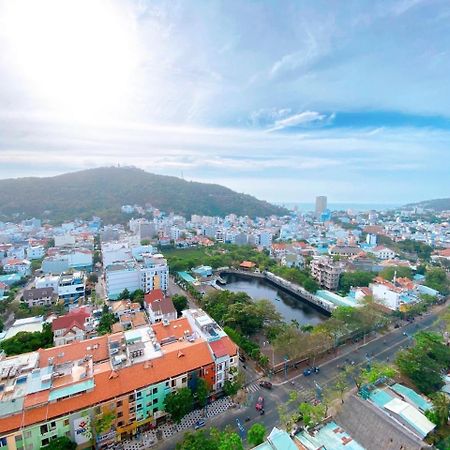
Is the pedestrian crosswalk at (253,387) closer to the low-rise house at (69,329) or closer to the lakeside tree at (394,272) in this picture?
the low-rise house at (69,329)

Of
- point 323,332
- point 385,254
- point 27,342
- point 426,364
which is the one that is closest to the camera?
point 426,364

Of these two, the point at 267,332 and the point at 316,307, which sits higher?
the point at 267,332

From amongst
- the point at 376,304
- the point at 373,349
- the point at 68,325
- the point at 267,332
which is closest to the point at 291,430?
the point at 267,332

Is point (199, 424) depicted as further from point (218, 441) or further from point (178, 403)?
point (218, 441)

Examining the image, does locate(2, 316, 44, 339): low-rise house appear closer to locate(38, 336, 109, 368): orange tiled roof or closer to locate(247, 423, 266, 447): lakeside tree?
locate(38, 336, 109, 368): orange tiled roof

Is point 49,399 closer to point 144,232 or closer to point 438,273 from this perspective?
point 438,273

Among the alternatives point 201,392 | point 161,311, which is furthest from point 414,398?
point 161,311

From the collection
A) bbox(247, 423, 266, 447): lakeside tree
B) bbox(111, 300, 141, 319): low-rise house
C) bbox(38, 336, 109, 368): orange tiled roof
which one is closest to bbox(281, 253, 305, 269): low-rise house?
bbox(111, 300, 141, 319): low-rise house
